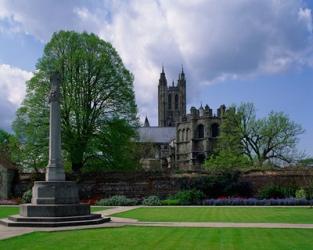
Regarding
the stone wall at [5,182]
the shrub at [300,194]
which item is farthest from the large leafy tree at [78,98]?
the shrub at [300,194]

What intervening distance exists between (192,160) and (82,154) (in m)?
52.4

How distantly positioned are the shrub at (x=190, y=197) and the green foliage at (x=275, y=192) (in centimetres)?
509

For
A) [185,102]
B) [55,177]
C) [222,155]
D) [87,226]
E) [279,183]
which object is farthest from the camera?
[185,102]

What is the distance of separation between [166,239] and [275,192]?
2652 cm

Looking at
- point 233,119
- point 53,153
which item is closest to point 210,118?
point 233,119

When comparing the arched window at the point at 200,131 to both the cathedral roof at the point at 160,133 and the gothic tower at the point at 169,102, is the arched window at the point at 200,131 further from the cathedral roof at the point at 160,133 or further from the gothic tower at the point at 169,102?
the gothic tower at the point at 169,102

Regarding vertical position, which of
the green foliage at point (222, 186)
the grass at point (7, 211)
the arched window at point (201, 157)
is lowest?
the grass at point (7, 211)

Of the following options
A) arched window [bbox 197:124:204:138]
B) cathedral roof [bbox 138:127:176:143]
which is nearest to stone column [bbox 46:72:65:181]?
arched window [bbox 197:124:204:138]

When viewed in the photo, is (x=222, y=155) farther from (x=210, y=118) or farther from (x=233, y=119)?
(x=210, y=118)

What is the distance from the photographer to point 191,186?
41.3 m

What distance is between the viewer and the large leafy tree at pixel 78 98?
4188 cm

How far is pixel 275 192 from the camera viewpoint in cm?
3931

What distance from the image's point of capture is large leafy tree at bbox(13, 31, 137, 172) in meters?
41.9

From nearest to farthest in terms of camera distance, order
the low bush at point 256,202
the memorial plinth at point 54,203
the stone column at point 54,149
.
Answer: the memorial plinth at point 54,203, the stone column at point 54,149, the low bush at point 256,202
